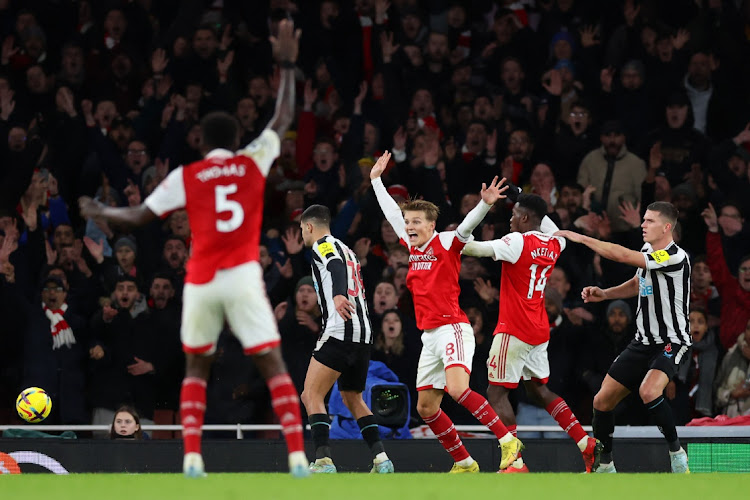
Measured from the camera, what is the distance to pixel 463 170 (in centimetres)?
1439

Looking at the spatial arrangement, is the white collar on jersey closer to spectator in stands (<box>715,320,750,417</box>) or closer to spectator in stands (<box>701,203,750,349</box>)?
spectator in stands (<box>715,320,750,417</box>)

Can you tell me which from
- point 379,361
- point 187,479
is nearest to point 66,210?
point 379,361

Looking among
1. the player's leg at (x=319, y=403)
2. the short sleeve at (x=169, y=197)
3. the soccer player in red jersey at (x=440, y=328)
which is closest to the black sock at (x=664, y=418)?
the soccer player in red jersey at (x=440, y=328)

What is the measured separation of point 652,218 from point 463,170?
4.73 m

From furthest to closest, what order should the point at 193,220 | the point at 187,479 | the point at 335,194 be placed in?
the point at 335,194 < the point at 187,479 < the point at 193,220

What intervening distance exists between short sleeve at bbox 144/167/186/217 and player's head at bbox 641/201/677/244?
4.27 meters

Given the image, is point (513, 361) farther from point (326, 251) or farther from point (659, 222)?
point (326, 251)

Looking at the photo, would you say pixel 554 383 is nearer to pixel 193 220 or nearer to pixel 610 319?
pixel 610 319

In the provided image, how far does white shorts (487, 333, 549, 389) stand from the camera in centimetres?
1034

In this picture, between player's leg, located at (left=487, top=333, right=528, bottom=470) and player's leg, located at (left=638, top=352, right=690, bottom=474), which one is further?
player's leg, located at (left=487, top=333, right=528, bottom=470)

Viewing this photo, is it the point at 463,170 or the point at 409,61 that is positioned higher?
the point at 409,61

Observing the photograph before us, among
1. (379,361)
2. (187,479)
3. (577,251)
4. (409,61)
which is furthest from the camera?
(409,61)

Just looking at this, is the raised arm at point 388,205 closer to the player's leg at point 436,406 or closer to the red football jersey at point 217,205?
the player's leg at point 436,406

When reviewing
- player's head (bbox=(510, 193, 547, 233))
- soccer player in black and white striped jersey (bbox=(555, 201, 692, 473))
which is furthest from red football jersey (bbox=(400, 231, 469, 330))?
soccer player in black and white striped jersey (bbox=(555, 201, 692, 473))
